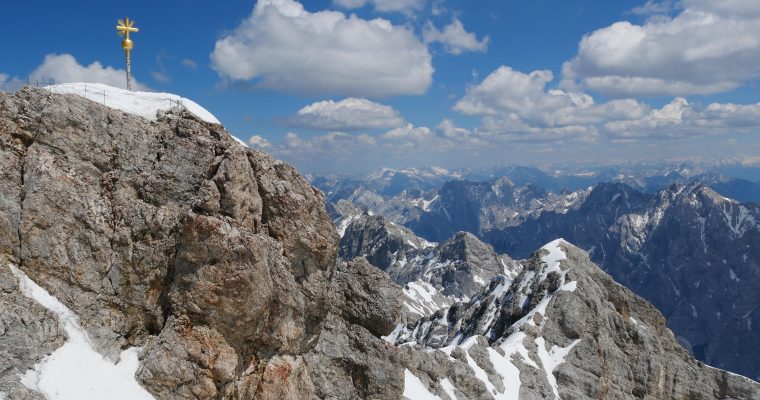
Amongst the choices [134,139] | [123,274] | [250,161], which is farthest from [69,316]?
[250,161]

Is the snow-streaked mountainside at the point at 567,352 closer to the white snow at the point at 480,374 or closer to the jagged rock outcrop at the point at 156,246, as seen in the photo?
the white snow at the point at 480,374

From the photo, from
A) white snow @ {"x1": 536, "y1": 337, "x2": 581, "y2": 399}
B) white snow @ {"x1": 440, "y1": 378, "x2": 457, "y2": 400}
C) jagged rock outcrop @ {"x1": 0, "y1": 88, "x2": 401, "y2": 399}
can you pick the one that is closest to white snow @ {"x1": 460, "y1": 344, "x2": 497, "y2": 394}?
white snow @ {"x1": 440, "y1": 378, "x2": 457, "y2": 400}

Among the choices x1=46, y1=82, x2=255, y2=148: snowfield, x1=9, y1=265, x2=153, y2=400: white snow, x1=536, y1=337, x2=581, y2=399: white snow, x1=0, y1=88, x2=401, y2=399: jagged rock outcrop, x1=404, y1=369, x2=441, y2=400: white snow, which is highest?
x1=46, y1=82, x2=255, y2=148: snowfield

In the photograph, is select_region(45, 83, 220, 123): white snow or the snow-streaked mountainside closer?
select_region(45, 83, 220, 123): white snow

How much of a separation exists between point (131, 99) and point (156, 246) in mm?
10429

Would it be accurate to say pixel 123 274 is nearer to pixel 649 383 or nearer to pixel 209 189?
pixel 209 189

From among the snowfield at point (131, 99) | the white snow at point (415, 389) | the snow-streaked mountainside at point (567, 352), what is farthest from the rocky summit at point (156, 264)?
the snow-streaked mountainside at point (567, 352)

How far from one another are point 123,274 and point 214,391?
26.3ft

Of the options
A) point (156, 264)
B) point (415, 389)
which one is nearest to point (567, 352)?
point (415, 389)

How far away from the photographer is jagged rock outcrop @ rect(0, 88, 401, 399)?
25.5 metres

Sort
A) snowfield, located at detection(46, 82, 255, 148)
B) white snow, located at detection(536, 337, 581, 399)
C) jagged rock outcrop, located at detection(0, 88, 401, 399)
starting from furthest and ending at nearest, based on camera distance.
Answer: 1. white snow, located at detection(536, 337, 581, 399)
2. snowfield, located at detection(46, 82, 255, 148)
3. jagged rock outcrop, located at detection(0, 88, 401, 399)

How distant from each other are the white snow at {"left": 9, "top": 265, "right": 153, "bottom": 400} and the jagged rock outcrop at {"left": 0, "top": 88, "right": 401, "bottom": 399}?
17.1 inches

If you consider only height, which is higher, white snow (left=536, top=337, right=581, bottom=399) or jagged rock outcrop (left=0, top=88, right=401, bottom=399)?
jagged rock outcrop (left=0, top=88, right=401, bottom=399)

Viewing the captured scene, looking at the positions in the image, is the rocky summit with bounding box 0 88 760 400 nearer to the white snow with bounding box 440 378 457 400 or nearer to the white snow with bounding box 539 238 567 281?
the white snow with bounding box 440 378 457 400
